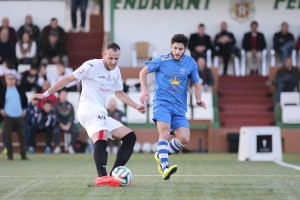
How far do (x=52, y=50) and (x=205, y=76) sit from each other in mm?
4739

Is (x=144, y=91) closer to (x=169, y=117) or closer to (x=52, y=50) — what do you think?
(x=169, y=117)

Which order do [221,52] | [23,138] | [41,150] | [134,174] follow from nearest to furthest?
1. [134,174]
2. [23,138]
3. [41,150]
4. [221,52]

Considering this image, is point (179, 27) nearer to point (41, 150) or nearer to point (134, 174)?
point (41, 150)

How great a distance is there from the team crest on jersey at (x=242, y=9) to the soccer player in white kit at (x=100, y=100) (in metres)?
18.9

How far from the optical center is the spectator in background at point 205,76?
96.7 ft

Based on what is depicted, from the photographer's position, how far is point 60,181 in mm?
14109

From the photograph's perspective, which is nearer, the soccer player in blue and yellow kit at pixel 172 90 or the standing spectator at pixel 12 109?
the soccer player in blue and yellow kit at pixel 172 90

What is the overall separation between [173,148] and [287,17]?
18.4 meters

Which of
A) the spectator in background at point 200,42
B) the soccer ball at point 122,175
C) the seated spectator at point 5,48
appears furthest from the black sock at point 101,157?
the spectator in background at point 200,42

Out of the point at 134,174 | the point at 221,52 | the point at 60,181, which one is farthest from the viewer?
the point at 221,52

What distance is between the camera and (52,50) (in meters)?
30.7

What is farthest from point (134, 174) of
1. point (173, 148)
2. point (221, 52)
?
point (221, 52)

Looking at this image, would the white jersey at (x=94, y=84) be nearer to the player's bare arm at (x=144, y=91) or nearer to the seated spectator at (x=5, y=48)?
the player's bare arm at (x=144, y=91)

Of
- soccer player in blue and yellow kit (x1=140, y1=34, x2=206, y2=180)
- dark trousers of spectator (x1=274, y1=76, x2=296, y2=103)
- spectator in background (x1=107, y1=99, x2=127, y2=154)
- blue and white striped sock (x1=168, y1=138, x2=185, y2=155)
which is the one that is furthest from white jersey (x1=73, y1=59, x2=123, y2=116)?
dark trousers of spectator (x1=274, y1=76, x2=296, y2=103)
